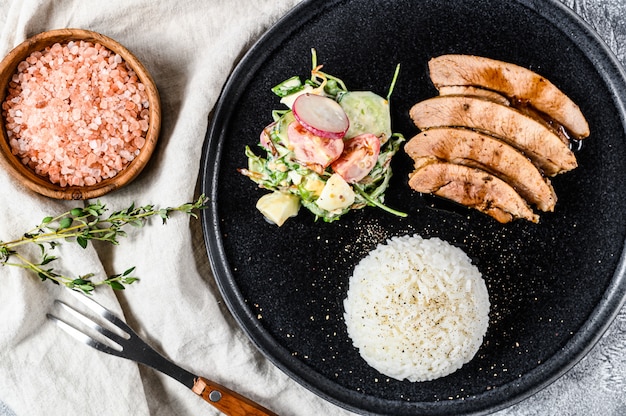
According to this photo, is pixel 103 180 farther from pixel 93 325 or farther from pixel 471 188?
pixel 471 188

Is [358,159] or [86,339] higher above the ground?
[358,159]

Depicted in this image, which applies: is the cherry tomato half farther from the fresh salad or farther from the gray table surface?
the gray table surface

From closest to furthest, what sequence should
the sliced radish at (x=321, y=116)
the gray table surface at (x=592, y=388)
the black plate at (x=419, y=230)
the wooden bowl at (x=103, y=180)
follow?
the sliced radish at (x=321, y=116)
the wooden bowl at (x=103, y=180)
the black plate at (x=419, y=230)
the gray table surface at (x=592, y=388)

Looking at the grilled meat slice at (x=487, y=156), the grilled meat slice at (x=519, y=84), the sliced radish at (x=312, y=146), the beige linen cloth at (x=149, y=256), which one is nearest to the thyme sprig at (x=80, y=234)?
the beige linen cloth at (x=149, y=256)

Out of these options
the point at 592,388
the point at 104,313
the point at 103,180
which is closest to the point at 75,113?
the point at 103,180

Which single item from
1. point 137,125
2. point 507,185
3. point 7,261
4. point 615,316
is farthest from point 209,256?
point 615,316

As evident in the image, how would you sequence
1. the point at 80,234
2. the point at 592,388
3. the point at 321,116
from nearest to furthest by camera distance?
the point at 321,116
the point at 80,234
the point at 592,388

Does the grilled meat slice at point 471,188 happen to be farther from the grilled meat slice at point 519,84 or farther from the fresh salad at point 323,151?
the grilled meat slice at point 519,84
